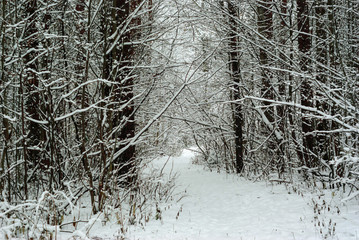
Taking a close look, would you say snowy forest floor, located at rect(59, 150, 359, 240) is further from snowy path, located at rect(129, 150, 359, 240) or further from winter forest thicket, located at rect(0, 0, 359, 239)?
winter forest thicket, located at rect(0, 0, 359, 239)

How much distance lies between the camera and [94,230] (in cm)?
429

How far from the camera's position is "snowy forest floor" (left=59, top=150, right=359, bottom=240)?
4.01m

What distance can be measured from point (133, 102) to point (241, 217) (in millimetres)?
3425

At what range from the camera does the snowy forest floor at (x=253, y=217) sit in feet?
13.2

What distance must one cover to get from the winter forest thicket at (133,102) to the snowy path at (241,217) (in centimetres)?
29

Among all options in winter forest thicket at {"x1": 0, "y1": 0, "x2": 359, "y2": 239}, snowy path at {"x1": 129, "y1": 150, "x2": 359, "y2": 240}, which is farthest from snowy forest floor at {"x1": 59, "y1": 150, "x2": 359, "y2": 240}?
winter forest thicket at {"x1": 0, "y1": 0, "x2": 359, "y2": 239}

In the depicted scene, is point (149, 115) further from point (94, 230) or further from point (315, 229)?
point (315, 229)

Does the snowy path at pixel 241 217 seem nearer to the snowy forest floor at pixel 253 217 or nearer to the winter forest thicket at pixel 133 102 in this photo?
the snowy forest floor at pixel 253 217

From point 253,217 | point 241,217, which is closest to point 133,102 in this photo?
point 241,217

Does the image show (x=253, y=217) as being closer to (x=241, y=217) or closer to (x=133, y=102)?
(x=241, y=217)

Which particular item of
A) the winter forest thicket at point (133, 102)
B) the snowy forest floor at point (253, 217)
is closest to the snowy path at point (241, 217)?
the snowy forest floor at point (253, 217)

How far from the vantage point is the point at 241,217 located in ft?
16.6

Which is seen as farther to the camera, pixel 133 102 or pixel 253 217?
pixel 133 102

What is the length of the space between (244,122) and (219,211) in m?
4.84
